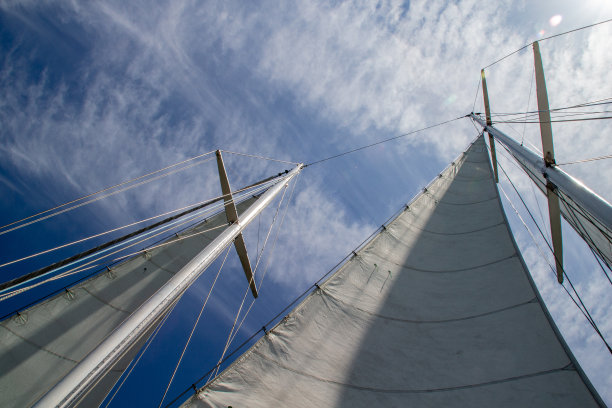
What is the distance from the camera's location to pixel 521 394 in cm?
330

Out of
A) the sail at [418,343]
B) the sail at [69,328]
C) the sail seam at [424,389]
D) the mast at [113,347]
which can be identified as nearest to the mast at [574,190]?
the sail at [418,343]

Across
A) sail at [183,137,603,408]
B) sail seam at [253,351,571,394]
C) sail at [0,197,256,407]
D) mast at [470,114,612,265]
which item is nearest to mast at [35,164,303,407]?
sail at [183,137,603,408]

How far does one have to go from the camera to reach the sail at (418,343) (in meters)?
3.47

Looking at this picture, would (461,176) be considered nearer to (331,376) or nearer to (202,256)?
(331,376)

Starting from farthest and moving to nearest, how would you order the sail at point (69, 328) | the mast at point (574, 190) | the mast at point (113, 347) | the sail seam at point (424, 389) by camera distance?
1. the sail at point (69, 328)
2. the mast at point (574, 190)
3. the sail seam at point (424, 389)
4. the mast at point (113, 347)

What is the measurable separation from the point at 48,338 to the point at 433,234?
964cm

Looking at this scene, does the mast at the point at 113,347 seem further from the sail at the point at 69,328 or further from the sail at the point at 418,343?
the sail at the point at 69,328

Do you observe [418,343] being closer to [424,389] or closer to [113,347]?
[424,389]

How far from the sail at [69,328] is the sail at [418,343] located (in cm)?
287

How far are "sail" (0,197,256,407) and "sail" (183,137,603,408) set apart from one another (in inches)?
113

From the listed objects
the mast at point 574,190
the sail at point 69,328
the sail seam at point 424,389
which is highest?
the mast at point 574,190

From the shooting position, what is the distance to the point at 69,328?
724cm

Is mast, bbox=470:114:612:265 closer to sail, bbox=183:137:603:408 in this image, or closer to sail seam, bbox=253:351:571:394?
sail, bbox=183:137:603:408

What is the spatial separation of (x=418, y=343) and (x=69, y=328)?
8.16 m
